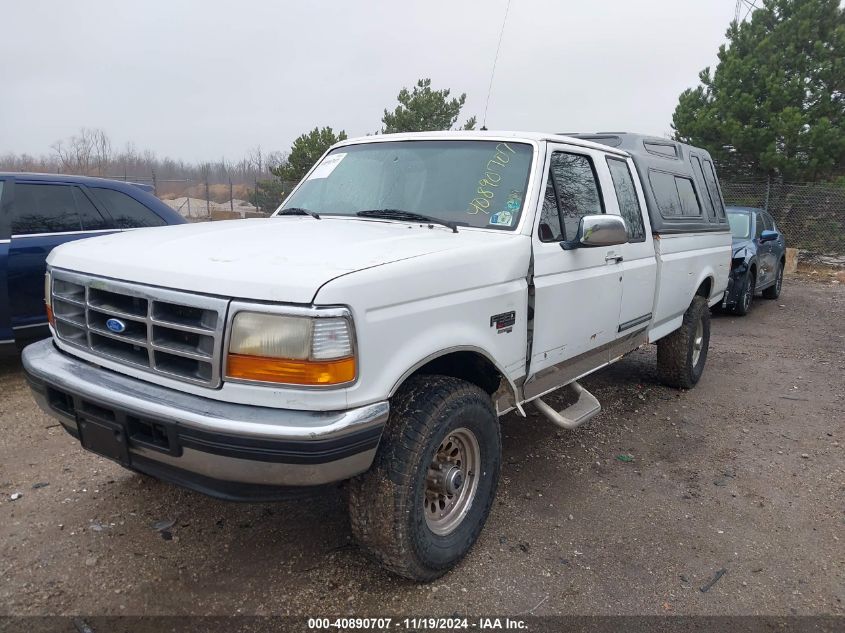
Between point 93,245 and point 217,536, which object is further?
point 217,536

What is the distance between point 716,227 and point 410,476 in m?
4.81

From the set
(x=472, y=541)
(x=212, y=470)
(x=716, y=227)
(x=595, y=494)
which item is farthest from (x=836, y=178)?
(x=212, y=470)

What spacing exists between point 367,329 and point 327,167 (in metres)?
2.14

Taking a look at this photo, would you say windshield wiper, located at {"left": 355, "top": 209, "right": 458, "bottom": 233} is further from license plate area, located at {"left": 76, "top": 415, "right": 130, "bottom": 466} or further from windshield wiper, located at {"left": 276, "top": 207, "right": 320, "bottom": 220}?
license plate area, located at {"left": 76, "top": 415, "right": 130, "bottom": 466}

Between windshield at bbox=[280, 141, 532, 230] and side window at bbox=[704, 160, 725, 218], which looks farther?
side window at bbox=[704, 160, 725, 218]

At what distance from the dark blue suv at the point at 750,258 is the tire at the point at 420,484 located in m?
7.88

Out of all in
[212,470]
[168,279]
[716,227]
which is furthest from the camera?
[716,227]

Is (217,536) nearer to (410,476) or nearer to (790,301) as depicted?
(410,476)

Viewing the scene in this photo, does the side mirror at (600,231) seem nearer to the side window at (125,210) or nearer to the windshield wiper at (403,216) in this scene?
the windshield wiper at (403,216)

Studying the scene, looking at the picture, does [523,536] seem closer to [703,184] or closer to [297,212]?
[297,212]

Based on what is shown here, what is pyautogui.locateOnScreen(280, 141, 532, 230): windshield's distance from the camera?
3.24 metres

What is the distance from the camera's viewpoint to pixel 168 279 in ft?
7.48

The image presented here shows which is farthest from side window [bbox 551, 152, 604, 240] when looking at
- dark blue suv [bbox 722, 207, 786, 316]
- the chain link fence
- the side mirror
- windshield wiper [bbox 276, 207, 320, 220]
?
the chain link fence

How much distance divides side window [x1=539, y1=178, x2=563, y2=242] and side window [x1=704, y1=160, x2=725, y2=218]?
3.47m
